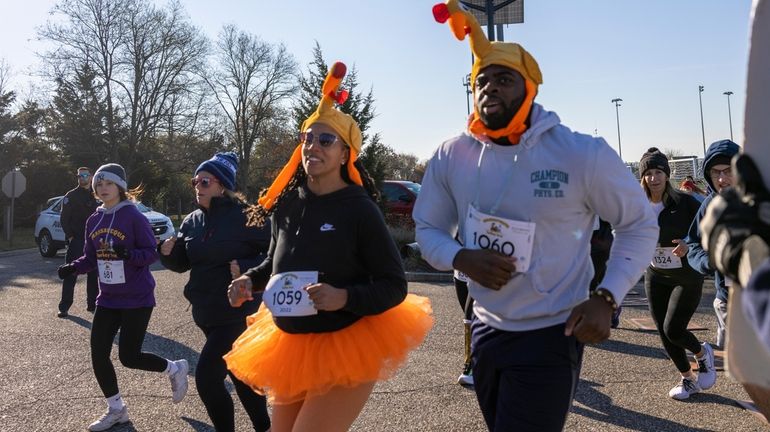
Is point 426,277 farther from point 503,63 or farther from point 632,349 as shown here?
point 503,63

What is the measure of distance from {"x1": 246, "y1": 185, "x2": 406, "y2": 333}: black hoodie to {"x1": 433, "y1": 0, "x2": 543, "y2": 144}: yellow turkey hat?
2.13 feet

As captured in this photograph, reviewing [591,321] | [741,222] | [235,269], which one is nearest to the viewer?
[741,222]

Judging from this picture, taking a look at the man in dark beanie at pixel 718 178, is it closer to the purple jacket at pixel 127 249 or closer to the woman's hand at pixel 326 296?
Answer: the woman's hand at pixel 326 296

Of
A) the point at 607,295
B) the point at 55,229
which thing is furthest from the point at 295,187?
the point at 55,229

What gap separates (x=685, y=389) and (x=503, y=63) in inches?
150

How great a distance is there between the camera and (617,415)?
4.69 m

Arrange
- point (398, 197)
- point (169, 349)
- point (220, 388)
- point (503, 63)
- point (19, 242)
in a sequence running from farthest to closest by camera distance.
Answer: point (19, 242)
point (398, 197)
point (169, 349)
point (220, 388)
point (503, 63)

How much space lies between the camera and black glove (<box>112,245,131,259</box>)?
4797 millimetres

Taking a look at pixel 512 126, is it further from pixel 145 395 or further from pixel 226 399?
pixel 145 395

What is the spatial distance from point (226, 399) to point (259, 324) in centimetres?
98

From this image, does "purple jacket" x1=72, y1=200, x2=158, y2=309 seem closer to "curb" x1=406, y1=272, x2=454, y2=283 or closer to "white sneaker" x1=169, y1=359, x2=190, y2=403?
"white sneaker" x1=169, y1=359, x2=190, y2=403

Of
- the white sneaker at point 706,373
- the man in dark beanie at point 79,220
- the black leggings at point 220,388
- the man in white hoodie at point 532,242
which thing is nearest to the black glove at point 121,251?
the black leggings at point 220,388

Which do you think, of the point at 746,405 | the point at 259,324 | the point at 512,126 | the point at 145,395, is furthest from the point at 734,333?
the point at 145,395

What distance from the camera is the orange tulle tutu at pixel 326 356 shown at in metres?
2.68
